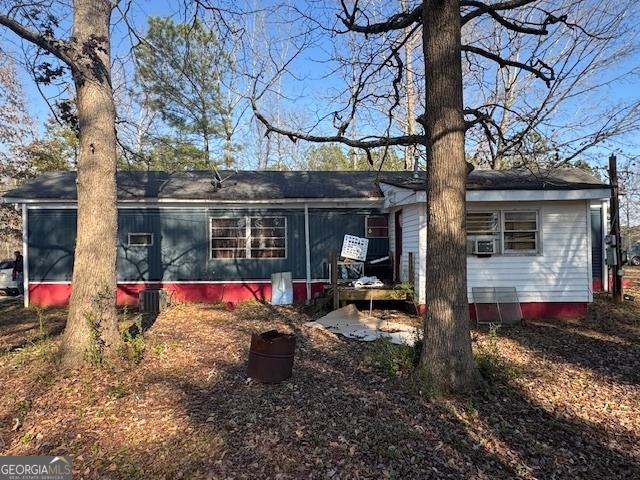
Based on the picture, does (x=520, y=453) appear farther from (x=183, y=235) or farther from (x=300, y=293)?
(x=183, y=235)

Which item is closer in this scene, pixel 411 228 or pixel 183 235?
pixel 411 228

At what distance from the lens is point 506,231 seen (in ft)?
31.6

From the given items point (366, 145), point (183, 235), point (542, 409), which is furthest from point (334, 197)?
point (542, 409)

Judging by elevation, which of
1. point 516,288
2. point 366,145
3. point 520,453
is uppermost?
point 366,145

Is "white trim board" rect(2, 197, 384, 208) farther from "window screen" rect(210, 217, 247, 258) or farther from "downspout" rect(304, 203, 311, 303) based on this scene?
"window screen" rect(210, 217, 247, 258)

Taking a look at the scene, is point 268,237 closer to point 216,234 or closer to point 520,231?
point 216,234

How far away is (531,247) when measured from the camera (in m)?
9.66

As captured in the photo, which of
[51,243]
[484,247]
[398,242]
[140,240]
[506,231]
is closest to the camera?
[484,247]

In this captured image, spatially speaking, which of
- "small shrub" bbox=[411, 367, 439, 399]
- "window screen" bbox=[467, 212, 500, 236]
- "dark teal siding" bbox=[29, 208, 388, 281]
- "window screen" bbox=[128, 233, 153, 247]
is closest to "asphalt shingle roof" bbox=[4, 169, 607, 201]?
"dark teal siding" bbox=[29, 208, 388, 281]

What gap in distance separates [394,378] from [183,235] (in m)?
8.61

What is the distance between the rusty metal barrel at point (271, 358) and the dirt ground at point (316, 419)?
0.50 feet

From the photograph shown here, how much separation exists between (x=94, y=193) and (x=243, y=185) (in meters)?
7.67

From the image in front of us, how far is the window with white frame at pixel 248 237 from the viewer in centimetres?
1255

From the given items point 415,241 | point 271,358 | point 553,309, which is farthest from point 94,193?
point 553,309
